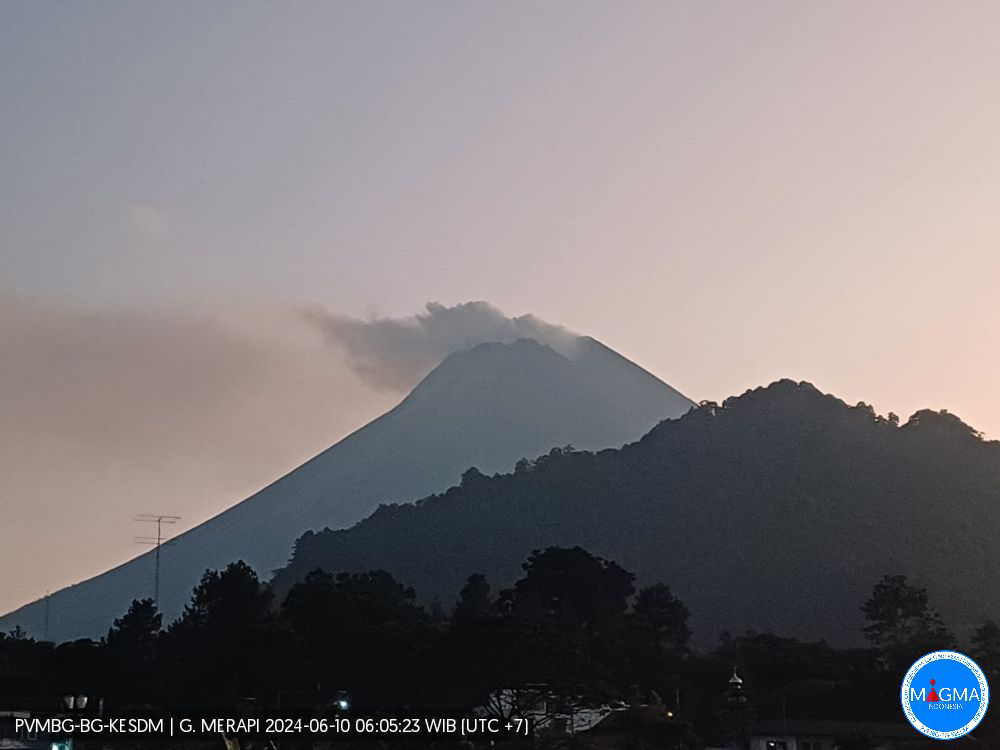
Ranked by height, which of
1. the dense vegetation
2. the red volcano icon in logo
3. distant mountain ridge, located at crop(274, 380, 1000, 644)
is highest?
distant mountain ridge, located at crop(274, 380, 1000, 644)

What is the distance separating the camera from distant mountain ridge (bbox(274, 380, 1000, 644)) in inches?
4377

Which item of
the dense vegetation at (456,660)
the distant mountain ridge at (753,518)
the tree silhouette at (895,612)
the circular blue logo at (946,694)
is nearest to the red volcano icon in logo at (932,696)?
the circular blue logo at (946,694)

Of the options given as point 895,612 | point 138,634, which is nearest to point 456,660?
point 138,634

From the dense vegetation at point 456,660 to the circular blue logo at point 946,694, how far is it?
2683 centimetres

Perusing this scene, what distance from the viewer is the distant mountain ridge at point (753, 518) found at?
111 meters

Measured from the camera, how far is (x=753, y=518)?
12581cm

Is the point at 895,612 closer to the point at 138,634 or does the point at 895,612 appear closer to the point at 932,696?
the point at 138,634

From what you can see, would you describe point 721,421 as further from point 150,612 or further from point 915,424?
point 150,612

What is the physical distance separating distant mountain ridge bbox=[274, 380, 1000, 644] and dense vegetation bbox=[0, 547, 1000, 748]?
42.2m

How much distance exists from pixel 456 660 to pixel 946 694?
32.6 meters

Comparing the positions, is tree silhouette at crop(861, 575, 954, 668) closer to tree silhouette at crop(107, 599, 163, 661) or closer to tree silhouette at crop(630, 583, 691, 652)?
tree silhouette at crop(630, 583, 691, 652)

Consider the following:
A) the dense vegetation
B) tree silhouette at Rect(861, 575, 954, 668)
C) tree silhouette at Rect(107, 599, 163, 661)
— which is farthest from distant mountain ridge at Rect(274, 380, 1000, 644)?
tree silhouette at Rect(107, 599, 163, 661)

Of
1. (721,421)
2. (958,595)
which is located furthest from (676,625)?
(721,421)

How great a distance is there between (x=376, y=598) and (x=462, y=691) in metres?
19.6
